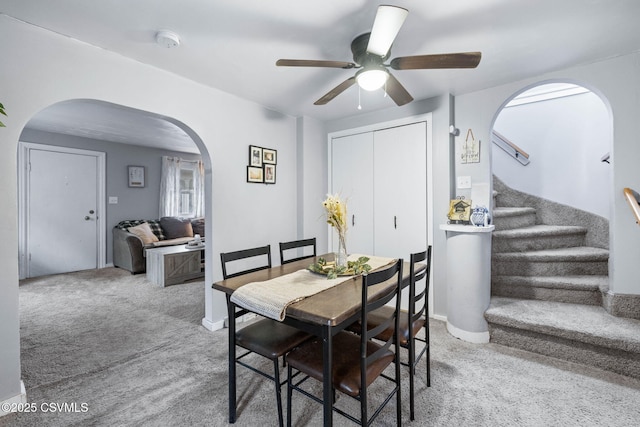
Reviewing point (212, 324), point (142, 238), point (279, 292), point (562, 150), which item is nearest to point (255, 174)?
point (212, 324)

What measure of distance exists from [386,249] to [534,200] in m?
2.04

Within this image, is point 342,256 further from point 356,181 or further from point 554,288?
point 554,288

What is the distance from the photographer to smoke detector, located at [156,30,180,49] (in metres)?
1.87

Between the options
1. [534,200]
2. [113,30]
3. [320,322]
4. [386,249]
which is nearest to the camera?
[320,322]

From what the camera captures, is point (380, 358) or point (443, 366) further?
point (443, 366)

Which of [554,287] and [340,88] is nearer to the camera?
[340,88]

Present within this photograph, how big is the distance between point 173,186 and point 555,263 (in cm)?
651

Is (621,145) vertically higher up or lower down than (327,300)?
higher up

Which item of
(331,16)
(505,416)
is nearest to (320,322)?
(505,416)

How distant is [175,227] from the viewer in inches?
223

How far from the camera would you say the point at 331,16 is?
170 cm

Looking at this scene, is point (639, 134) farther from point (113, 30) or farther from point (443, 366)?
point (113, 30)

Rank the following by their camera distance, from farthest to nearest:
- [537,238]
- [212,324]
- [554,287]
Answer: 1. [537,238]
2. [212,324]
3. [554,287]

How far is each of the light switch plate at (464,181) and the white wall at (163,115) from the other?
1.89 meters
